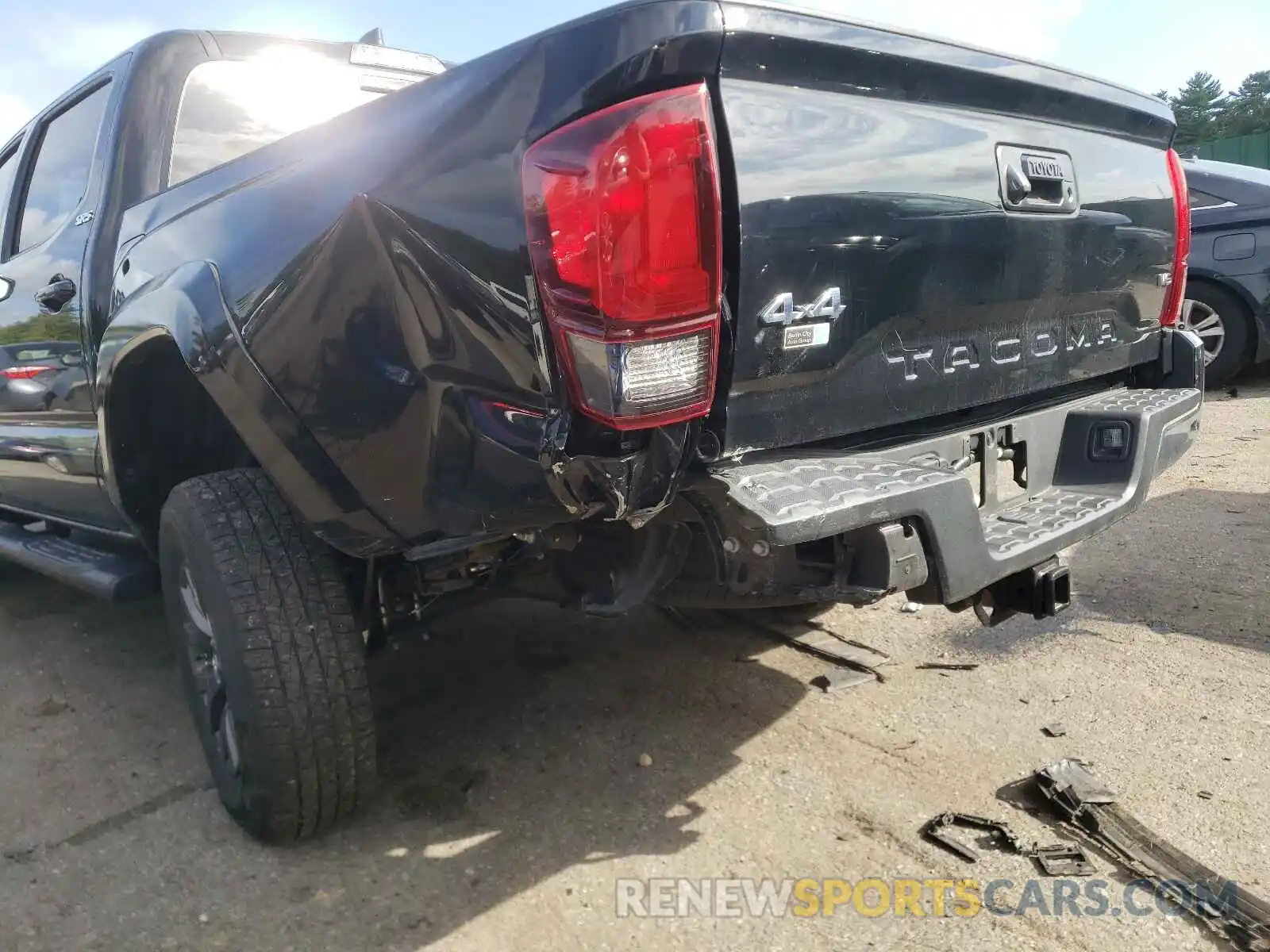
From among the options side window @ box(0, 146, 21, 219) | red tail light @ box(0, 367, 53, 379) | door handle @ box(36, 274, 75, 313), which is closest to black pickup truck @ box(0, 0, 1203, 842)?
door handle @ box(36, 274, 75, 313)

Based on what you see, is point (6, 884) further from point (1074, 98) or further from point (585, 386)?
point (1074, 98)

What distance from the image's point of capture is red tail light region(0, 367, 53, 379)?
317 centimetres

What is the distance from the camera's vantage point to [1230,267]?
669 centimetres

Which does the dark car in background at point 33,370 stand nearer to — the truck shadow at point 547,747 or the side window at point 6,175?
the side window at point 6,175

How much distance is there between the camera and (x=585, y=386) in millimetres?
1539

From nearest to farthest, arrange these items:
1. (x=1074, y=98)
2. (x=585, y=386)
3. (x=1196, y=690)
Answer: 1. (x=585, y=386)
2. (x=1074, y=98)
3. (x=1196, y=690)

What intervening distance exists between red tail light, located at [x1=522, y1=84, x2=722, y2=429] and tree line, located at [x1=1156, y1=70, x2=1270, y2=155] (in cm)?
4428

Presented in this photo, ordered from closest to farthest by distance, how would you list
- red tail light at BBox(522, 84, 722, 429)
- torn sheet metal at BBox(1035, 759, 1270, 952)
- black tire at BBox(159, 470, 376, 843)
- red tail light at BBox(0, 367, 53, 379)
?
red tail light at BBox(522, 84, 722, 429), torn sheet metal at BBox(1035, 759, 1270, 952), black tire at BBox(159, 470, 376, 843), red tail light at BBox(0, 367, 53, 379)

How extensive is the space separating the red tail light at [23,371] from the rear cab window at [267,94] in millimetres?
827

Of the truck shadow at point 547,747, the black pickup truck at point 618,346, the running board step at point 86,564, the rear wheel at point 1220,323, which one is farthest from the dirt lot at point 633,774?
the rear wheel at point 1220,323

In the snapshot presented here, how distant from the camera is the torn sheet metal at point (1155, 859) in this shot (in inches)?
74.3

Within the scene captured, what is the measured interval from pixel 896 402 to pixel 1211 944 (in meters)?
1.18

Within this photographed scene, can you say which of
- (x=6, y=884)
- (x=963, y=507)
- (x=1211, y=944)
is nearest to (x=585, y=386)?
(x=963, y=507)

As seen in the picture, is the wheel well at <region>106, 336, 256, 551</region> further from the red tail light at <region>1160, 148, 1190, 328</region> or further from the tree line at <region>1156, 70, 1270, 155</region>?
the tree line at <region>1156, 70, 1270, 155</region>
